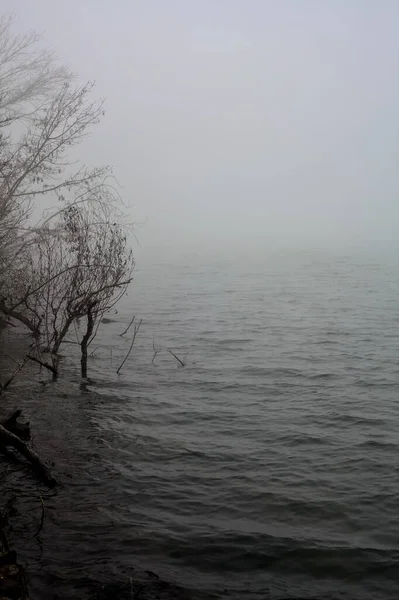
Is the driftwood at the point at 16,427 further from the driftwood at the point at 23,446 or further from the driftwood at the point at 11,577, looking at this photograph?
the driftwood at the point at 11,577

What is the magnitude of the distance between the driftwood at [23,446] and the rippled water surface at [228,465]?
381 mm

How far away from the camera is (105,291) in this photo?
668 inches

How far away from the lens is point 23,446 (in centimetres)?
920

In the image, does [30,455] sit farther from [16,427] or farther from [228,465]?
[228,465]

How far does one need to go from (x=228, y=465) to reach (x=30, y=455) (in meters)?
3.86

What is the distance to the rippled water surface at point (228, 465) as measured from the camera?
307 inches

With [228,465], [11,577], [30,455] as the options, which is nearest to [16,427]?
[30,455]

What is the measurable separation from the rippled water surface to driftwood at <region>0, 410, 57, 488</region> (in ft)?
1.25

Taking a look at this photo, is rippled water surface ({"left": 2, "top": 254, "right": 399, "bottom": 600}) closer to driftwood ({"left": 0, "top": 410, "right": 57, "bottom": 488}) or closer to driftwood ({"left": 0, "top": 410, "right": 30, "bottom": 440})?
driftwood ({"left": 0, "top": 410, "right": 57, "bottom": 488})

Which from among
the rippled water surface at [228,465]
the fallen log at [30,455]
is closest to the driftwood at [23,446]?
the fallen log at [30,455]

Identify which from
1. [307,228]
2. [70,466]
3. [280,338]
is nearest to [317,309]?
[280,338]

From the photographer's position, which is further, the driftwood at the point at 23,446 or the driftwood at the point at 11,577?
the driftwood at the point at 23,446

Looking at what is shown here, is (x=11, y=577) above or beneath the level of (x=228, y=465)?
above

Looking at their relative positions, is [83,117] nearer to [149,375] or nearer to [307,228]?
[149,375]
